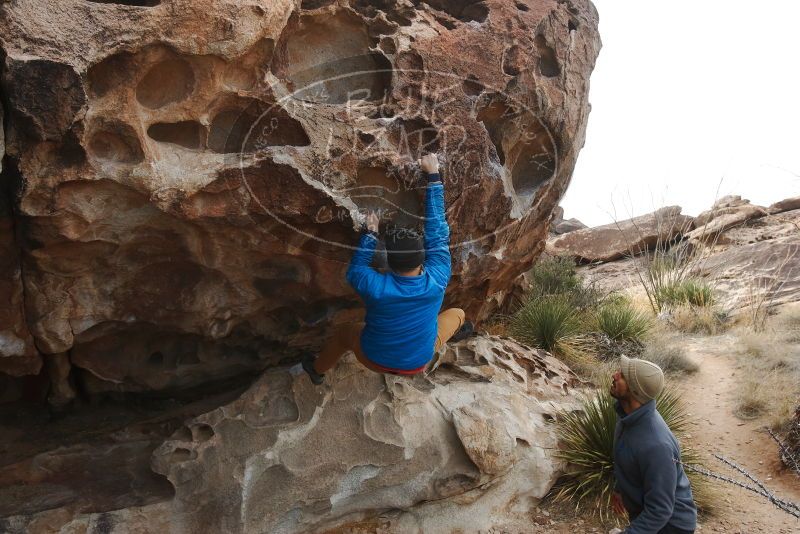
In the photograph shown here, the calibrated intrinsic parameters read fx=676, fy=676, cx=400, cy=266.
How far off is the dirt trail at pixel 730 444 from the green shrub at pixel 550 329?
121cm

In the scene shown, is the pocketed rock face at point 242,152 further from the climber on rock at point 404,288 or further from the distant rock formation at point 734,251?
the distant rock formation at point 734,251

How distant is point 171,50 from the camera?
331 centimetres

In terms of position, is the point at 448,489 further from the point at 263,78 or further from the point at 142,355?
the point at 263,78

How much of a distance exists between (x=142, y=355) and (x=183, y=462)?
40.3 inches

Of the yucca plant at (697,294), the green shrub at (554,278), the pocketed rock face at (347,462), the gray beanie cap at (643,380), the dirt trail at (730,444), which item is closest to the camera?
the gray beanie cap at (643,380)

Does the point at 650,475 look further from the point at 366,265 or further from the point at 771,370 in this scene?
the point at 771,370

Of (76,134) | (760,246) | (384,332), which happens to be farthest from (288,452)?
(760,246)

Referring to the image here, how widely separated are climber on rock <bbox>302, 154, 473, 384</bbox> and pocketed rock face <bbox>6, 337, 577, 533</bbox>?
1.94ft

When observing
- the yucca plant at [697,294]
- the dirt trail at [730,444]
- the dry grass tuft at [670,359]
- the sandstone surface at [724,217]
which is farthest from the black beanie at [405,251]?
the sandstone surface at [724,217]

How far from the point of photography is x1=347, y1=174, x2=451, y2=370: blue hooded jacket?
3.84 metres

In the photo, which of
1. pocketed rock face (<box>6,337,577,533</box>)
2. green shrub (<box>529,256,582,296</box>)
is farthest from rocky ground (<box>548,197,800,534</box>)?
green shrub (<box>529,256,582,296</box>)

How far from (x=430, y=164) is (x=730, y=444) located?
12.8 ft

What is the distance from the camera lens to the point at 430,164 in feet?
13.1

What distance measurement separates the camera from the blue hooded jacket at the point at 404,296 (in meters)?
→ 3.84
